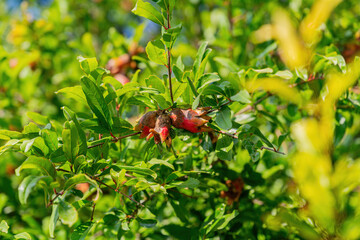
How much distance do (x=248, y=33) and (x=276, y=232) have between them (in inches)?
38.2

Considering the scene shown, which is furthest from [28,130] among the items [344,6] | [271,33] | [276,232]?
[344,6]

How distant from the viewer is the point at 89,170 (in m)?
0.76

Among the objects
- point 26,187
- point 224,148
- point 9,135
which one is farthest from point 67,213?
point 224,148

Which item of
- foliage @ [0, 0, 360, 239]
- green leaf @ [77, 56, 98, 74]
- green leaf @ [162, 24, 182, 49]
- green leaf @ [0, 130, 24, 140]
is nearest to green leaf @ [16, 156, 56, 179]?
foliage @ [0, 0, 360, 239]

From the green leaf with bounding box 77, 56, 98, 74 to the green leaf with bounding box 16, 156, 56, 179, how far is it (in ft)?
0.76

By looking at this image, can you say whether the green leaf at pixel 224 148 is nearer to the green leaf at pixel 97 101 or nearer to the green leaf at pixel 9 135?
the green leaf at pixel 97 101

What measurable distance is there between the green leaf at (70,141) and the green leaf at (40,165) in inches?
1.6

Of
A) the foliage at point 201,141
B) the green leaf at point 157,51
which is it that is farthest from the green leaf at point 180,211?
the green leaf at point 157,51

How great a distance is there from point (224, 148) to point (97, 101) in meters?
0.32

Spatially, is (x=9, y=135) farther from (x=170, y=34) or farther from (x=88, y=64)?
(x=170, y=34)

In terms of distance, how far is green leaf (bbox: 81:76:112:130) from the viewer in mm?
773

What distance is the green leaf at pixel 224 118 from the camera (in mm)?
742

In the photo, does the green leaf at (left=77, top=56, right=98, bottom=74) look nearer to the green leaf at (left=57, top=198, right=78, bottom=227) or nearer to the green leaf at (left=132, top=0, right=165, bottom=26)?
the green leaf at (left=132, top=0, right=165, bottom=26)

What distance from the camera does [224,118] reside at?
764 millimetres
